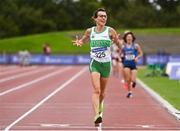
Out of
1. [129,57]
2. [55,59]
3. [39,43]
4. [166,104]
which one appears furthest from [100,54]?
[39,43]

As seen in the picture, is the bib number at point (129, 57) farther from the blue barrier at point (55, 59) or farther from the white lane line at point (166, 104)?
the blue barrier at point (55, 59)

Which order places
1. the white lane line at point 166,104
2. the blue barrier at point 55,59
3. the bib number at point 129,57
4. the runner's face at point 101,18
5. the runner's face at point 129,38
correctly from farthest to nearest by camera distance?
the blue barrier at point 55,59 → the bib number at point 129,57 → the runner's face at point 129,38 → the white lane line at point 166,104 → the runner's face at point 101,18

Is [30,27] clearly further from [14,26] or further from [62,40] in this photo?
[62,40]

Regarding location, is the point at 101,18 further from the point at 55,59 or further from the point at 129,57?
the point at 55,59

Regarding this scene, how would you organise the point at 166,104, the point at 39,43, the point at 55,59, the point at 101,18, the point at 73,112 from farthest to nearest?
the point at 39,43
the point at 55,59
the point at 166,104
the point at 73,112
the point at 101,18

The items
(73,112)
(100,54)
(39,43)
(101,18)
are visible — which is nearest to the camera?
(101,18)

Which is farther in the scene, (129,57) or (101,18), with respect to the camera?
(129,57)

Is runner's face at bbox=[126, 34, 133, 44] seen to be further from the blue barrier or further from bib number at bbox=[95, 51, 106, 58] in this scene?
the blue barrier

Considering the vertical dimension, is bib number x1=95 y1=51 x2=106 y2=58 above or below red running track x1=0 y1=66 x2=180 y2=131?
above

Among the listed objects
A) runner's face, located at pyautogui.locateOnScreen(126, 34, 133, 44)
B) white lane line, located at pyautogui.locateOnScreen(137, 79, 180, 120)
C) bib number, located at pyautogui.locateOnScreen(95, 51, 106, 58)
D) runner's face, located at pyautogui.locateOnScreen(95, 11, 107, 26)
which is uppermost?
runner's face, located at pyautogui.locateOnScreen(95, 11, 107, 26)

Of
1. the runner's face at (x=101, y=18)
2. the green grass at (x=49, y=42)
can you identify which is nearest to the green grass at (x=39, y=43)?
the green grass at (x=49, y=42)

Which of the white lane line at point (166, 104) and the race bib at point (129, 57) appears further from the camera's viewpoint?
the race bib at point (129, 57)

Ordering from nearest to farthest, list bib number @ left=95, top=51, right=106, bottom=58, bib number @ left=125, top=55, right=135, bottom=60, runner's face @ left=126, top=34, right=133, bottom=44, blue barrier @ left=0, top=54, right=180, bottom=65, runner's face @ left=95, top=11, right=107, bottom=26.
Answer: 1. runner's face @ left=95, top=11, right=107, bottom=26
2. bib number @ left=95, top=51, right=106, bottom=58
3. runner's face @ left=126, top=34, right=133, bottom=44
4. bib number @ left=125, top=55, right=135, bottom=60
5. blue barrier @ left=0, top=54, right=180, bottom=65

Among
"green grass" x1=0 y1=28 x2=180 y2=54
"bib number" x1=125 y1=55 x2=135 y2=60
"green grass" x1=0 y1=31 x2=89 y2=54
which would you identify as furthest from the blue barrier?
"bib number" x1=125 y1=55 x2=135 y2=60
